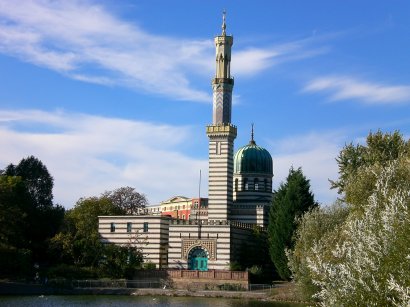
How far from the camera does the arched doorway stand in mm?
70125

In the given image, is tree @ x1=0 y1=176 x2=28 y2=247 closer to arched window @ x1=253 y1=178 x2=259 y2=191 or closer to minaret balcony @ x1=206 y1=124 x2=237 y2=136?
minaret balcony @ x1=206 y1=124 x2=237 y2=136

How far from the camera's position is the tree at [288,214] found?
201ft

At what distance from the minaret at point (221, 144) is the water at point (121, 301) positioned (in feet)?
62.7

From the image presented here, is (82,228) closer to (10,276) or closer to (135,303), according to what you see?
(10,276)

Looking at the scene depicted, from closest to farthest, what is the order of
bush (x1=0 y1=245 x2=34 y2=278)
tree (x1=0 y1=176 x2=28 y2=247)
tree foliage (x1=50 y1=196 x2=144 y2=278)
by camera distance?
bush (x1=0 y1=245 x2=34 y2=278) < tree (x1=0 y1=176 x2=28 y2=247) < tree foliage (x1=50 y1=196 x2=144 y2=278)

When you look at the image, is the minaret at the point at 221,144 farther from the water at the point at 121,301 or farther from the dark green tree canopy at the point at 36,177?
the dark green tree canopy at the point at 36,177

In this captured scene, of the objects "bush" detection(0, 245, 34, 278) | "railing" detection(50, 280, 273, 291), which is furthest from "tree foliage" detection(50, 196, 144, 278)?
"bush" detection(0, 245, 34, 278)

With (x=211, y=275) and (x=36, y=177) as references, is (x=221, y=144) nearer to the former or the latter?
(x=211, y=275)

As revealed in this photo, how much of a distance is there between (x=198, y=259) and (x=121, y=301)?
20.1 m

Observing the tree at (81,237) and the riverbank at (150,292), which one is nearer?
the riverbank at (150,292)

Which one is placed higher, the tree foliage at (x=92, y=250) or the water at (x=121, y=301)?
the tree foliage at (x=92, y=250)

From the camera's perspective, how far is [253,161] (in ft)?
275

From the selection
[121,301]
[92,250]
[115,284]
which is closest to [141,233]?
[92,250]

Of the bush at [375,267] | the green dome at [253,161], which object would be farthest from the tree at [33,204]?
the bush at [375,267]
